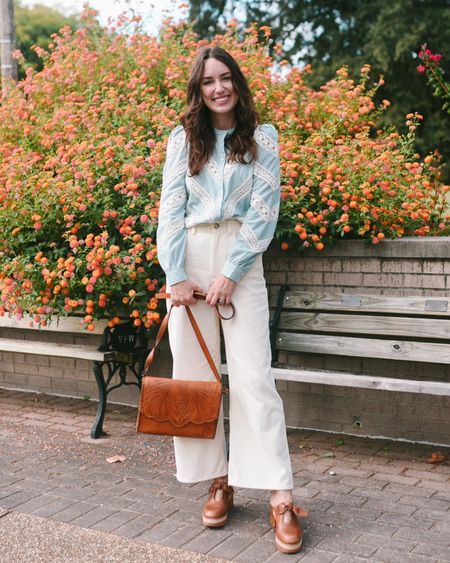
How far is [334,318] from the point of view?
491 cm

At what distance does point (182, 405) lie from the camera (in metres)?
3.61

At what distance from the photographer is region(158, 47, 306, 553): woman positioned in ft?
11.7

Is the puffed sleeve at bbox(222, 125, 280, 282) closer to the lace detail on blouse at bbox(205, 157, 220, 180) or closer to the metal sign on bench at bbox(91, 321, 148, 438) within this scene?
the lace detail on blouse at bbox(205, 157, 220, 180)

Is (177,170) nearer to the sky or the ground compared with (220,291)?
nearer to the sky

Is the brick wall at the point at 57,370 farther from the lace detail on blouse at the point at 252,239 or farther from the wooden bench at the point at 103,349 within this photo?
the lace detail on blouse at the point at 252,239

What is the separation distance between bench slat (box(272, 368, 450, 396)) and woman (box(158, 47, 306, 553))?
37.2 inches

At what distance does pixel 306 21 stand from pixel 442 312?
2103 cm

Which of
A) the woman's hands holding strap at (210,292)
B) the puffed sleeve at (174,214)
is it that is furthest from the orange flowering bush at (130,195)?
the woman's hands holding strap at (210,292)

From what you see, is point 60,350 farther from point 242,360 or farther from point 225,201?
point 225,201

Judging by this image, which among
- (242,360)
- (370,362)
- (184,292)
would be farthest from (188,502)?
(370,362)

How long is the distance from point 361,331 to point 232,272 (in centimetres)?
158

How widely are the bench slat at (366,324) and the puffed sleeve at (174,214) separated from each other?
1.59 metres

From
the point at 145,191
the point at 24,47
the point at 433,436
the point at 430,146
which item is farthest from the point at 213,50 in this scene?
the point at 24,47

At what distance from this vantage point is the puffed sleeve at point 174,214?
358 cm
